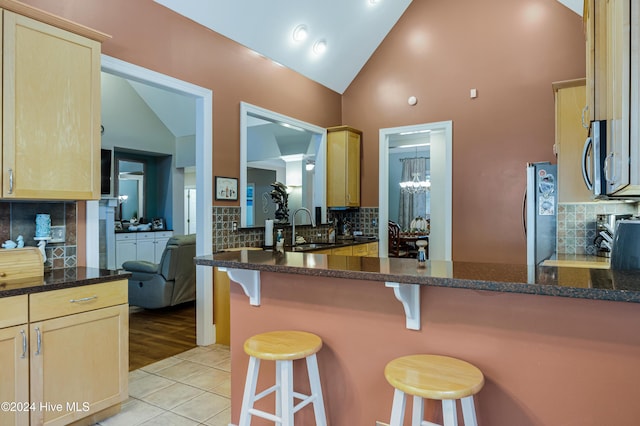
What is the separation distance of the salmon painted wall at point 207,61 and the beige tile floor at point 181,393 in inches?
69.0

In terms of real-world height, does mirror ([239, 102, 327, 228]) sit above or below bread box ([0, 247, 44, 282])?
above

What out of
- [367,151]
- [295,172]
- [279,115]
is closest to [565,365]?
[279,115]

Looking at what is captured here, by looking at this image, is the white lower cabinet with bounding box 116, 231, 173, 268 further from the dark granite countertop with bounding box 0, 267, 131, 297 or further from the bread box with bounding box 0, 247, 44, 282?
the bread box with bounding box 0, 247, 44, 282

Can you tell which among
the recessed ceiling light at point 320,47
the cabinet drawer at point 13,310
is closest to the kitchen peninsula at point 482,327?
the cabinet drawer at point 13,310

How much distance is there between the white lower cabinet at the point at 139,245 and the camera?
7051mm

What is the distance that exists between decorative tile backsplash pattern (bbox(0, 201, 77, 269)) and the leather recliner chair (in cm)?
190

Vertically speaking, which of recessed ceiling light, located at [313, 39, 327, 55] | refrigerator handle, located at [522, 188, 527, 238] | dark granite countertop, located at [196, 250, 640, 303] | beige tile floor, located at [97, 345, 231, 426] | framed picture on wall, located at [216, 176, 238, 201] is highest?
recessed ceiling light, located at [313, 39, 327, 55]

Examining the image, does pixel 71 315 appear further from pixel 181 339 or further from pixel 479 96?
pixel 479 96

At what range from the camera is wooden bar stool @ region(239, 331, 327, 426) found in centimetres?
168

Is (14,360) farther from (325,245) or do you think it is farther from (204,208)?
(325,245)

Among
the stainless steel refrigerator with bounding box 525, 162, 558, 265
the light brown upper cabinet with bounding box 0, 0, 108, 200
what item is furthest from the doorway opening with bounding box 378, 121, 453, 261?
the light brown upper cabinet with bounding box 0, 0, 108, 200

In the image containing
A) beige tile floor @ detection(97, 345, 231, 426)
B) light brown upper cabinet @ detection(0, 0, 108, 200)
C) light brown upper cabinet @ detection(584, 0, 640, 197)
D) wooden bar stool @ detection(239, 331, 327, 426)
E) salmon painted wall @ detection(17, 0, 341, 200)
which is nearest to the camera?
light brown upper cabinet @ detection(584, 0, 640, 197)

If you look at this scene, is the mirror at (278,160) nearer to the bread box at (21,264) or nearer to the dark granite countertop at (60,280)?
the dark granite countertop at (60,280)

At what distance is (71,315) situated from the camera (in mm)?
2189
